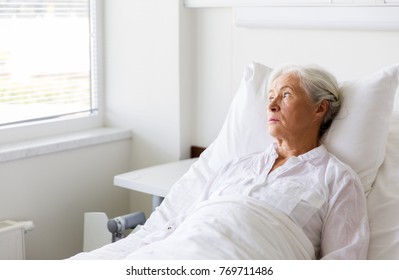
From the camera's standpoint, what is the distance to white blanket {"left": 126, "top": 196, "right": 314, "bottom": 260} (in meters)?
2.04

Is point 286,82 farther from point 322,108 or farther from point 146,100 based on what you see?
point 146,100

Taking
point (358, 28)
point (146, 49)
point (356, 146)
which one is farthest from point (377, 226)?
point (146, 49)

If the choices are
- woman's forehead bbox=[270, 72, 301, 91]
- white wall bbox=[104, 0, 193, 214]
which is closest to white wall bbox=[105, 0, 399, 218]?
white wall bbox=[104, 0, 193, 214]

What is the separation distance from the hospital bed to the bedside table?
21 centimetres

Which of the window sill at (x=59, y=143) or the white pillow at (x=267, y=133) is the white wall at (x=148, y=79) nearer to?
the window sill at (x=59, y=143)

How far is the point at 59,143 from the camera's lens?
10.6 feet

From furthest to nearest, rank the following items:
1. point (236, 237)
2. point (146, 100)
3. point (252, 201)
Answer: point (146, 100)
point (252, 201)
point (236, 237)

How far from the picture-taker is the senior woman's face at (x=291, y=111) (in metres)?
2.36

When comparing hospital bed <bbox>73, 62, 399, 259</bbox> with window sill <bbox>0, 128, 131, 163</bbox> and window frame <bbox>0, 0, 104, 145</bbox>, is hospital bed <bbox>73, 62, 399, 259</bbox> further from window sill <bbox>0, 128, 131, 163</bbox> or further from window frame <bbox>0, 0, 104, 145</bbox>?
window frame <bbox>0, 0, 104, 145</bbox>

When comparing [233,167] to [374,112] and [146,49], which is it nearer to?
[374,112]

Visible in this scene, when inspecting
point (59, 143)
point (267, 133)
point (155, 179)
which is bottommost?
point (155, 179)

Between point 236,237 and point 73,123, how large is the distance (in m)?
1.55

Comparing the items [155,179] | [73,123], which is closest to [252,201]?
[155,179]

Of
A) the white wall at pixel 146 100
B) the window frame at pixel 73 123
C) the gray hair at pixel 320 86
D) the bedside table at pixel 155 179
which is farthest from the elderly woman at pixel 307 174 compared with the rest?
the window frame at pixel 73 123
